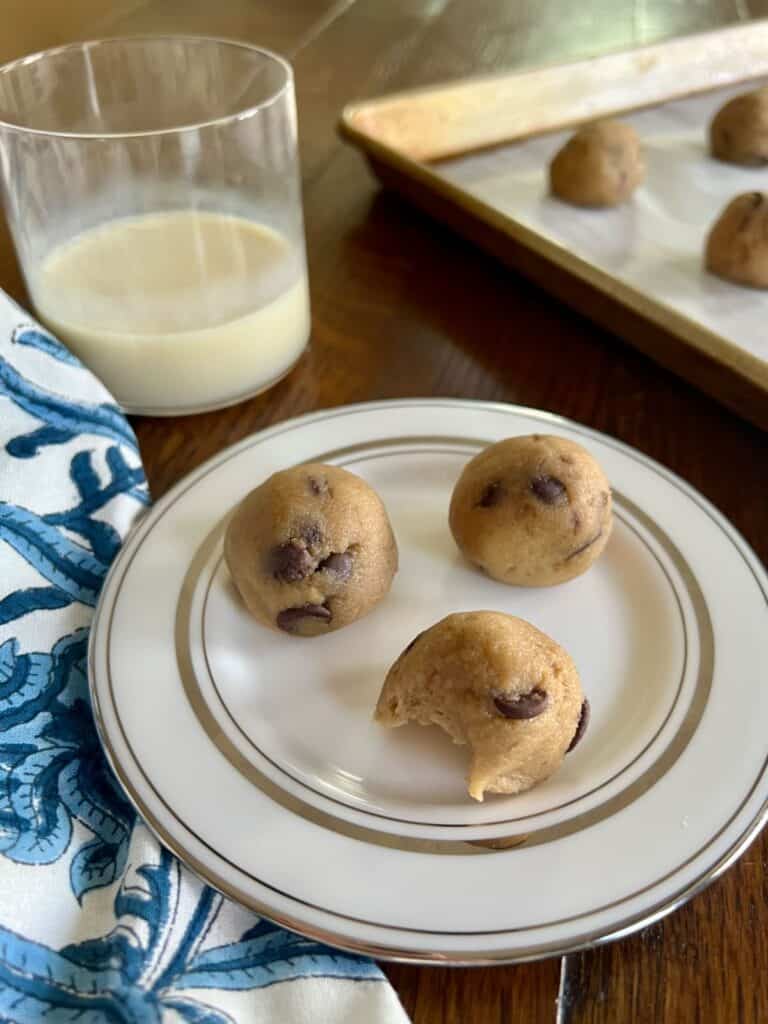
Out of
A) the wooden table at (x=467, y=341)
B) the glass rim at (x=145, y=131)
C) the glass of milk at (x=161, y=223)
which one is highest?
the glass rim at (x=145, y=131)

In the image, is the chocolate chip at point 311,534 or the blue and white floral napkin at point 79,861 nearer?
the blue and white floral napkin at point 79,861

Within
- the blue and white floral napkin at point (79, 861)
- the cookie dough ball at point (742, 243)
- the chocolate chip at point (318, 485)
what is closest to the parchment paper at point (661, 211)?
the cookie dough ball at point (742, 243)

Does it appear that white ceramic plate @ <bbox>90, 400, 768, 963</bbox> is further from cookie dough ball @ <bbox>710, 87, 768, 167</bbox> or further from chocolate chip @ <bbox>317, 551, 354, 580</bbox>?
cookie dough ball @ <bbox>710, 87, 768, 167</bbox>

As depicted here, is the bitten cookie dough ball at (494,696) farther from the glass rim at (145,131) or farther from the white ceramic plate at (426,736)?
the glass rim at (145,131)

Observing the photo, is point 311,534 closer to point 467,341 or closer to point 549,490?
point 549,490

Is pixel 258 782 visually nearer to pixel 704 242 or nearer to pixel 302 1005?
pixel 302 1005
